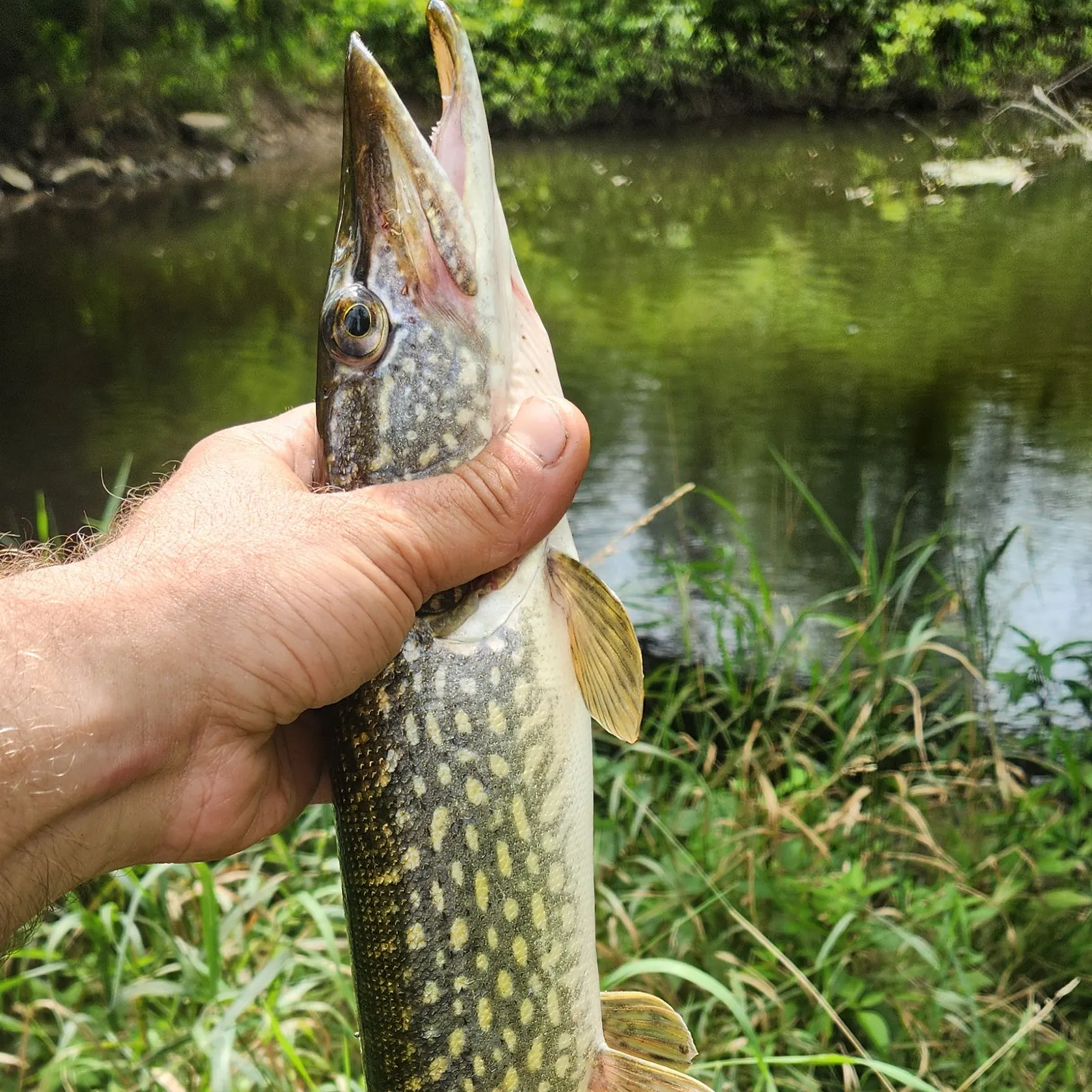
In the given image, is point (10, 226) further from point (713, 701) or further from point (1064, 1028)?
point (1064, 1028)

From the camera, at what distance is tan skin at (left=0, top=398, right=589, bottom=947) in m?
0.85

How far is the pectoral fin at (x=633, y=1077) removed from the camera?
3.34 ft

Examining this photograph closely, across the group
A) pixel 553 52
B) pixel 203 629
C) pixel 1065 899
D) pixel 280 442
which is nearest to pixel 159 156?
pixel 553 52

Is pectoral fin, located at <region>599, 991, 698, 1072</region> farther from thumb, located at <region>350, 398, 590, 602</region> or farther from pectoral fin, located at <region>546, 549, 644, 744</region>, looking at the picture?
thumb, located at <region>350, 398, 590, 602</region>

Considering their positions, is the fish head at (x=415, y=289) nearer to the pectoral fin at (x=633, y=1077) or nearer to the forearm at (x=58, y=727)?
the forearm at (x=58, y=727)

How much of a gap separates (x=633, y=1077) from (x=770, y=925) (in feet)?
2.93

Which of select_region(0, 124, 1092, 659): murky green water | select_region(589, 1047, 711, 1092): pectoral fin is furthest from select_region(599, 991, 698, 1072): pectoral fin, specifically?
select_region(0, 124, 1092, 659): murky green water

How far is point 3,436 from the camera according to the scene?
12.2ft

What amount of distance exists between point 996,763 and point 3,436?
3.61 meters

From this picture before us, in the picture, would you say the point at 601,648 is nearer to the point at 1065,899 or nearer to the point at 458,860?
the point at 458,860

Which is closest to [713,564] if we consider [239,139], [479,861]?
[479,861]

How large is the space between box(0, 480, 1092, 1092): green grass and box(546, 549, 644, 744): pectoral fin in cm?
63

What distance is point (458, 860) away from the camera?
37.6 inches

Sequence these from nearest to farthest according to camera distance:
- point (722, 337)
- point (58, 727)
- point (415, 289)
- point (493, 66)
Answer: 1. point (58, 727)
2. point (415, 289)
3. point (722, 337)
4. point (493, 66)
